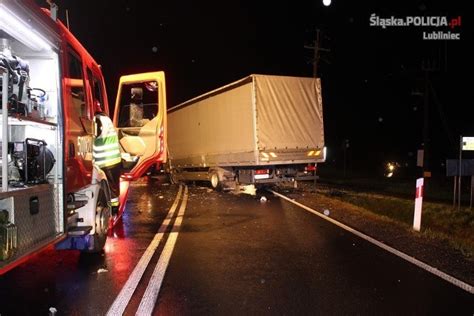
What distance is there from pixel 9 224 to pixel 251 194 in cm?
1553

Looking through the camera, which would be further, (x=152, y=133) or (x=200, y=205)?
(x=200, y=205)

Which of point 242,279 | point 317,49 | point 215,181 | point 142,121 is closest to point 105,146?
point 242,279

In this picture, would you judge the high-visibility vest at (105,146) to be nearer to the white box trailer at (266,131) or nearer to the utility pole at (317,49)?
the white box trailer at (266,131)

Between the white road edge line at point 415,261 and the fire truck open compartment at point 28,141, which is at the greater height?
the fire truck open compartment at point 28,141

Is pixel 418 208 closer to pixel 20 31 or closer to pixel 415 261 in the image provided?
pixel 415 261

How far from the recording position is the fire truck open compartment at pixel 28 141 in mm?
4453

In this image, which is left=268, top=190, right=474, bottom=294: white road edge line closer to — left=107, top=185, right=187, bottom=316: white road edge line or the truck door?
left=107, top=185, right=187, bottom=316: white road edge line

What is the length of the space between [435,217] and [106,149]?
34.6 ft

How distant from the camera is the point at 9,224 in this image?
4359mm

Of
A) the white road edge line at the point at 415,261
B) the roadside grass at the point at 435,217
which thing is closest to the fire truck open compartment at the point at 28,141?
the white road edge line at the point at 415,261

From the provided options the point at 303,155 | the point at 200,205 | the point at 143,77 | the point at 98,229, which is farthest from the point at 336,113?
the point at 98,229

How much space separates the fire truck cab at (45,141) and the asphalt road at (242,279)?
64 centimetres

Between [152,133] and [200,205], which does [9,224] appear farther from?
[200,205]

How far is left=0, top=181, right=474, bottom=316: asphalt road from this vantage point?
216 inches
